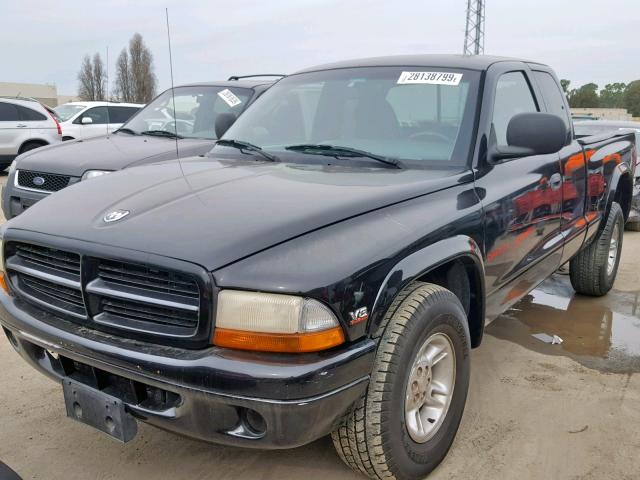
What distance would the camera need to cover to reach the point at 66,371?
2.42 meters

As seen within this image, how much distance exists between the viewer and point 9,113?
13211mm

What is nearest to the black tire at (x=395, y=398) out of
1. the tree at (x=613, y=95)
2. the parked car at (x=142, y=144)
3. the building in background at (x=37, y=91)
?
the parked car at (x=142, y=144)

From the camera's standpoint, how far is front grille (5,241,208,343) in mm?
2049

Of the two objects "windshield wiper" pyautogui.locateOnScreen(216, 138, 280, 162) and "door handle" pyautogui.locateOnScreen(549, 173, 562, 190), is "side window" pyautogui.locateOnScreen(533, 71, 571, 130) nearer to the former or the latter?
"door handle" pyautogui.locateOnScreen(549, 173, 562, 190)

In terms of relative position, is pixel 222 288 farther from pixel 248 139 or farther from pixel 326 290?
pixel 248 139

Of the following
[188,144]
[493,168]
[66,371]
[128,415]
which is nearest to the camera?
[128,415]

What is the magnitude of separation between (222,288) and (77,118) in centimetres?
1406

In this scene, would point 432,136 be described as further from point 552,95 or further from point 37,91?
point 37,91

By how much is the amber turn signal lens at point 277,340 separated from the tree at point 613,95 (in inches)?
→ 3336

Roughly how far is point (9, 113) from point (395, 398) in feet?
44.2

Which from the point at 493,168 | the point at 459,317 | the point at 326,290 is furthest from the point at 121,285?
the point at 493,168

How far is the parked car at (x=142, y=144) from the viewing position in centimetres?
542

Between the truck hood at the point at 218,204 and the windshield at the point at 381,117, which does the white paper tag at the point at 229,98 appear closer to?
the windshield at the point at 381,117

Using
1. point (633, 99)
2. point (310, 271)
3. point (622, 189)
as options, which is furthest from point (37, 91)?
point (310, 271)
